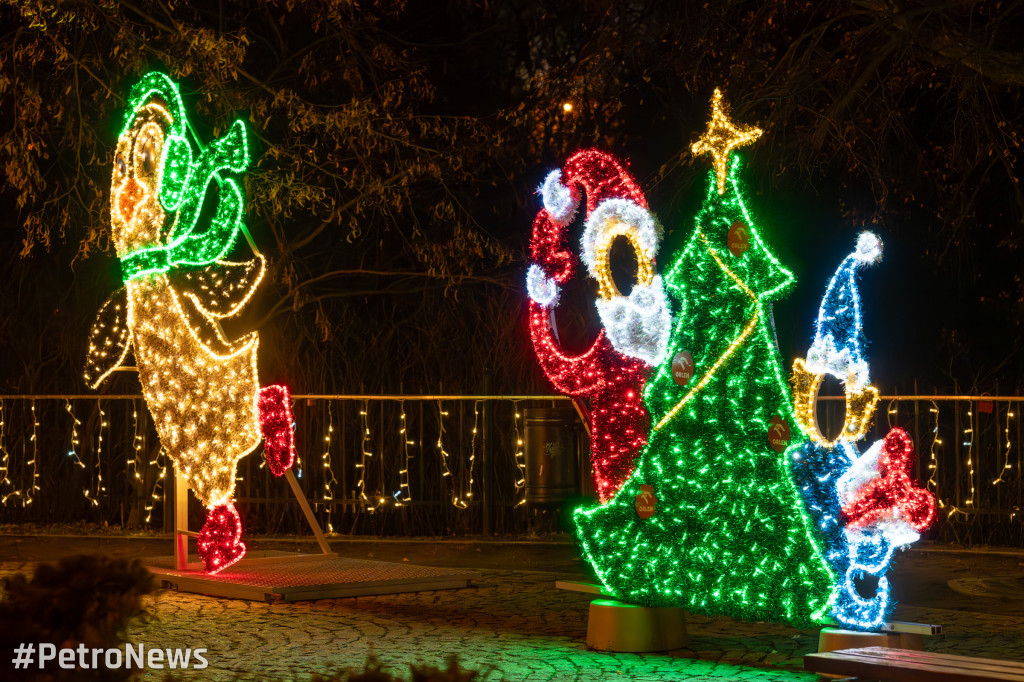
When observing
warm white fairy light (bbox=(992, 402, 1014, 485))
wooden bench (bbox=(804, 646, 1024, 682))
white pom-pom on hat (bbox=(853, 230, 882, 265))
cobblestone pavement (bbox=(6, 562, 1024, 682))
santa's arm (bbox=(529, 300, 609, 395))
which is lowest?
cobblestone pavement (bbox=(6, 562, 1024, 682))

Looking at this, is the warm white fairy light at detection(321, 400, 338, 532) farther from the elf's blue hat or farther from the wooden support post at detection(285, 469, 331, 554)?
the elf's blue hat

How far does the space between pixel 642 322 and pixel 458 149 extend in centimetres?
764

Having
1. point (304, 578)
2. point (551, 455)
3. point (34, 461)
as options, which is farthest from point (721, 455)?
point (34, 461)

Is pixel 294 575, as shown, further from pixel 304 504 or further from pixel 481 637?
pixel 481 637

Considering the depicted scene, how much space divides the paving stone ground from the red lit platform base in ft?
0.33

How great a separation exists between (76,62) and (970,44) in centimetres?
950

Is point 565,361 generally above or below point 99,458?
above

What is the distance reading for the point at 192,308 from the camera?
11016mm

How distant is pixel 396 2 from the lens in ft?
52.1

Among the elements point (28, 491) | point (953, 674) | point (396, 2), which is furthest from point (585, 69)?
point (28, 491)

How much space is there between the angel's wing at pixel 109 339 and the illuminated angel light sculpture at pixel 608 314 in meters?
4.10

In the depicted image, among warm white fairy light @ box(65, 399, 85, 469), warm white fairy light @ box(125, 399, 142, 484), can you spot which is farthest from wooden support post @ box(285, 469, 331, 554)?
warm white fairy light @ box(65, 399, 85, 469)

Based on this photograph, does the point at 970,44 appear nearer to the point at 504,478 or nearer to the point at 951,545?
the point at 951,545

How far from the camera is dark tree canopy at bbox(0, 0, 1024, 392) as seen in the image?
12.9 metres
